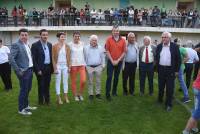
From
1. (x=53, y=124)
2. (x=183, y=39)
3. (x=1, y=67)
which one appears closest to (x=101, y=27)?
(x=183, y=39)

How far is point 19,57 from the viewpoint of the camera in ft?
28.1

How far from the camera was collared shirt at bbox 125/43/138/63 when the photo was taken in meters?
10.6

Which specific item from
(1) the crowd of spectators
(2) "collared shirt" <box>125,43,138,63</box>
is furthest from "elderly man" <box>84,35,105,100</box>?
(1) the crowd of spectators

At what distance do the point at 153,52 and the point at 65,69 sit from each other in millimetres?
2824

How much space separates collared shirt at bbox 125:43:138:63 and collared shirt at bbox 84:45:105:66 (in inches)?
36.0

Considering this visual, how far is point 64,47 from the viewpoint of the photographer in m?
9.60

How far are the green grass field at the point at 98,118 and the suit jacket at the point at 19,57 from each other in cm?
131

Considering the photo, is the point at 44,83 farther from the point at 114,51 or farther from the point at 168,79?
the point at 168,79

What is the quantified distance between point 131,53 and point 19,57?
358 cm

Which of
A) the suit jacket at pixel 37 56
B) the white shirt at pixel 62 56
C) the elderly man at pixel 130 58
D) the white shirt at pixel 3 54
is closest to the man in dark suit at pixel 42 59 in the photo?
the suit jacket at pixel 37 56

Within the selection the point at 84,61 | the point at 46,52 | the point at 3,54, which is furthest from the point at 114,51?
the point at 3,54

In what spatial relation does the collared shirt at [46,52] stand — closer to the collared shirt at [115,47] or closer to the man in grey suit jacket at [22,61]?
the man in grey suit jacket at [22,61]

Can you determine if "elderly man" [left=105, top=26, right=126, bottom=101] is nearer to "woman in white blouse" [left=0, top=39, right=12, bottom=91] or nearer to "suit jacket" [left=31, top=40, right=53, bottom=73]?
"suit jacket" [left=31, top=40, right=53, bottom=73]

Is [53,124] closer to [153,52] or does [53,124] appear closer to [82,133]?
[82,133]
